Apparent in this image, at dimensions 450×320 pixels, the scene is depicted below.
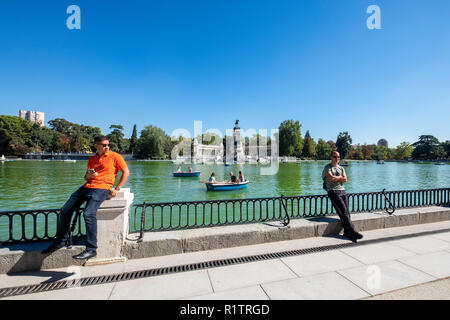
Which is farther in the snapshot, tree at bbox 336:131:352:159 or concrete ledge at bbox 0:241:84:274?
tree at bbox 336:131:352:159

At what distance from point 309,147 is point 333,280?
392 ft

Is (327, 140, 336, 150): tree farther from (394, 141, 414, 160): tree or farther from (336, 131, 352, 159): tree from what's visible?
(394, 141, 414, 160): tree

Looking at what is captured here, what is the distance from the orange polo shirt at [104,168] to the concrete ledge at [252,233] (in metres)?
1.20

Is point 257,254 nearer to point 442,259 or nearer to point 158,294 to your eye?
point 158,294

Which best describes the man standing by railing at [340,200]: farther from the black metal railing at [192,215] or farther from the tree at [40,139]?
the tree at [40,139]

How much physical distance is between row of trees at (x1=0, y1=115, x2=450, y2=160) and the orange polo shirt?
265 ft

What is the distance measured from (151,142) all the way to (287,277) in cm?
8413

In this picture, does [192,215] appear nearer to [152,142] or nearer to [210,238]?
[210,238]

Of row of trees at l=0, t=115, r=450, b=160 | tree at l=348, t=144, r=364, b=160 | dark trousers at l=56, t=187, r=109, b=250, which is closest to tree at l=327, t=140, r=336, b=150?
row of trees at l=0, t=115, r=450, b=160

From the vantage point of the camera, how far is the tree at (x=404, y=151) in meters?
126

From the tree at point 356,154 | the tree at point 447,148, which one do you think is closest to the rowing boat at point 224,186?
the tree at point 447,148

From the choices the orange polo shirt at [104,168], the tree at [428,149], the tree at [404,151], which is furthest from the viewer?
the tree at [404,151]

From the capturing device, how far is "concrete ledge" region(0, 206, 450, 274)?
365 centimetres

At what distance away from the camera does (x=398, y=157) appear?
131375mm
